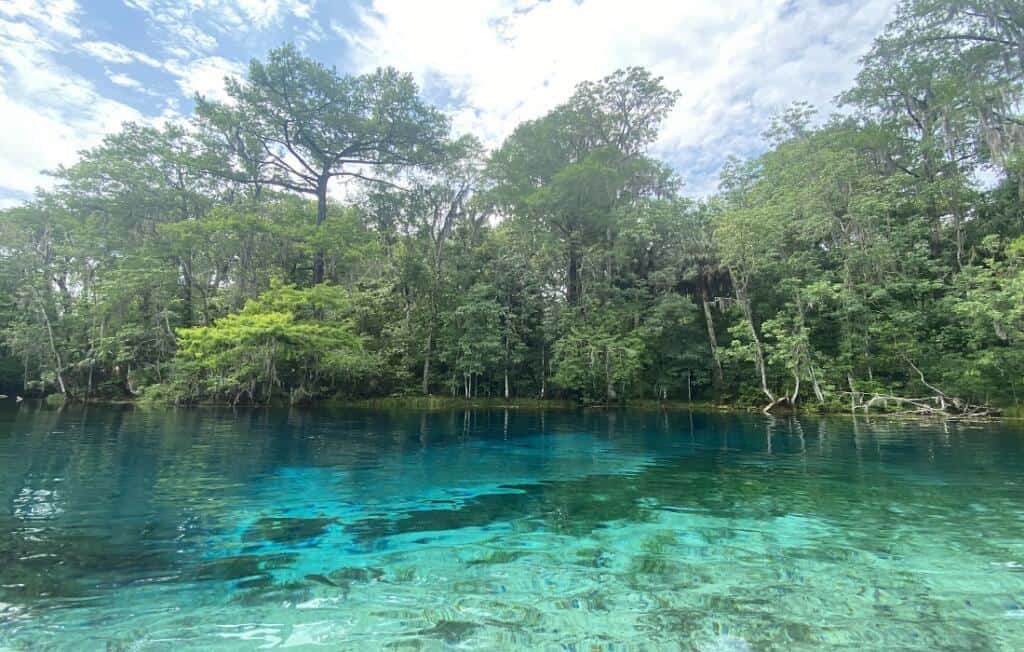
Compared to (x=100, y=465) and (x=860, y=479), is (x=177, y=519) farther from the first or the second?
(x=860, y=479)

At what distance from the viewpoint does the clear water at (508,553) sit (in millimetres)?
2713

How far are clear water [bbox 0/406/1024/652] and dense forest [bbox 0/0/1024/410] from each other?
13851 mm

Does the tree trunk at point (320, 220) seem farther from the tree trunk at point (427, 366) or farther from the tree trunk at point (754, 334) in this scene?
the tree trunk at point (754, 334)

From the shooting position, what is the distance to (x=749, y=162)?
27938mm

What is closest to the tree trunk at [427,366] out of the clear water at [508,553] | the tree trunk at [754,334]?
the tree trunk at [754,334]

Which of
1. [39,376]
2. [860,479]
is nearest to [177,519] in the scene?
[860,479]

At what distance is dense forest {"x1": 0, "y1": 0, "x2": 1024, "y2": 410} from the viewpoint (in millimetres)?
19844

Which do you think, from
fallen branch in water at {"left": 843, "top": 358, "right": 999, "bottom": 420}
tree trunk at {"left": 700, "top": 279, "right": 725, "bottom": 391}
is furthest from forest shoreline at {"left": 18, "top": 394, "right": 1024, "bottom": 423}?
fallen branch in water at {"left": 843, "top": 358, "right": 999, "bottom": 420}

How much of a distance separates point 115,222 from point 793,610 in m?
35.7

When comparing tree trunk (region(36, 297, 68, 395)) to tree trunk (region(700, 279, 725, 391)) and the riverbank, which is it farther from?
tree trunk (region(700, 279, 725, 391))

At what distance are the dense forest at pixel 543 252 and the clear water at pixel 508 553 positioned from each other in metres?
13.9

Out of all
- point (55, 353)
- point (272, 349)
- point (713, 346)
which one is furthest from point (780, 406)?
point (55, 353)

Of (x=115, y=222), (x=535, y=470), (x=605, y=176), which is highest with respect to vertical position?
(x=605, y=176)

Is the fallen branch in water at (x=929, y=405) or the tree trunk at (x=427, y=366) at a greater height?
the tree trunk at (x=427, y=366)
